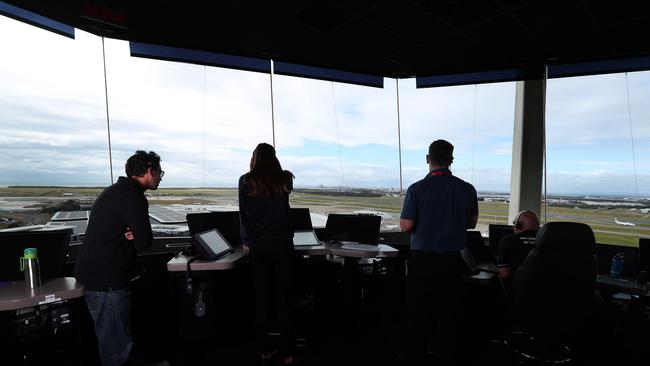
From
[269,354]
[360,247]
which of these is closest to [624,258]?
[360,247]

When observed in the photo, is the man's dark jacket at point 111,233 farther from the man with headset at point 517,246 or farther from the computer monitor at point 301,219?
the man with headset at point 517,246

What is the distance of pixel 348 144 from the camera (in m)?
4.92

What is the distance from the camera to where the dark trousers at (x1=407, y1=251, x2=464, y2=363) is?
2.21 metres

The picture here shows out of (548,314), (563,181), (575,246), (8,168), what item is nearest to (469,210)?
(575,246)

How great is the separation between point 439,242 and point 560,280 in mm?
808

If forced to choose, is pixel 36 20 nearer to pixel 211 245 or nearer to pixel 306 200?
pixel 211 245

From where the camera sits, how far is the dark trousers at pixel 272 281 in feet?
7.68

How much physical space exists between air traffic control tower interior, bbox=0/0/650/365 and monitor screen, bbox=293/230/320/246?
2 centimetres

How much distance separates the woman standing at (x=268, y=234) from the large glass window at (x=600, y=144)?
3.55 metres

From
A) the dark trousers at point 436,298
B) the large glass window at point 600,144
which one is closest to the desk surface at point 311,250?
the dark trousers at point 436,298

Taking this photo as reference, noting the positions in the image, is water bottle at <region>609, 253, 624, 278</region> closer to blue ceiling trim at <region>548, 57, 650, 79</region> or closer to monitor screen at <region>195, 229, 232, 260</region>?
blue ceiling trim at <region>548, 57, 650, 79</region>

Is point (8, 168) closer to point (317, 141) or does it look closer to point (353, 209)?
point (317, 141)

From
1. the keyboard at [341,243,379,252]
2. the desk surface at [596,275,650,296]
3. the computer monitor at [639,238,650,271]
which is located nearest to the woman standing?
the keyboard at [341,243,379,252]

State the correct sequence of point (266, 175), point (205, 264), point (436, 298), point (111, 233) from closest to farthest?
1. point (111, 233)
2. point (436, 298)
3. point (266, 175)
4. point (205, 264)
